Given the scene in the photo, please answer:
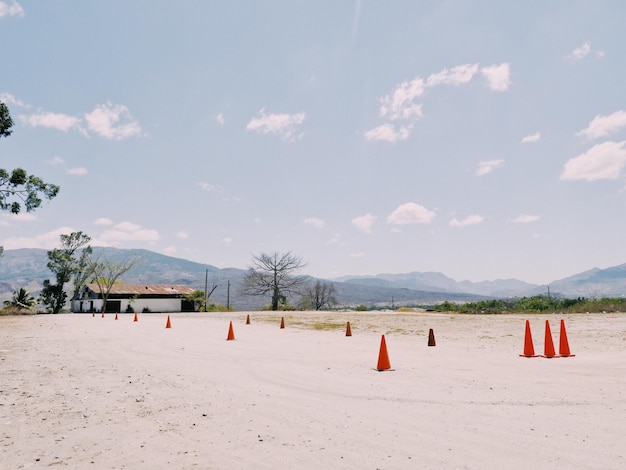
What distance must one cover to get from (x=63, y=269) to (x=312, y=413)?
255ft

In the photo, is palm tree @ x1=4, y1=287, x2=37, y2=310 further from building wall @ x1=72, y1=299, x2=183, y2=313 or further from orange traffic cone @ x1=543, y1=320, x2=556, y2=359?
orange traffic cone @ x1=543, y1=320, x2=556, y2=359

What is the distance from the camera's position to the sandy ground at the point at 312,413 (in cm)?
392

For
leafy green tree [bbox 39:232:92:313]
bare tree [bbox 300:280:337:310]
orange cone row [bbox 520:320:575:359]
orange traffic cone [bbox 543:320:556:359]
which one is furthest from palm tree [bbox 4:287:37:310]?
orange traffic cone [bbox 543:320:556:359]

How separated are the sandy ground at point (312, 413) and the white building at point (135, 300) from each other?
6196 cm

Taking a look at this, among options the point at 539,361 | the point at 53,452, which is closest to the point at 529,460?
the point at 53,452

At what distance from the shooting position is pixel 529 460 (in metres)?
3.78

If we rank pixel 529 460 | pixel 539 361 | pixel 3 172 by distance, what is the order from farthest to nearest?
pixel 3 172 < pixel 539 361 < pixel 529 460

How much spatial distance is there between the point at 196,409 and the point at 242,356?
5.40m

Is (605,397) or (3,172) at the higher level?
(3,172)

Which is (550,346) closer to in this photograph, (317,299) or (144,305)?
(144,305)

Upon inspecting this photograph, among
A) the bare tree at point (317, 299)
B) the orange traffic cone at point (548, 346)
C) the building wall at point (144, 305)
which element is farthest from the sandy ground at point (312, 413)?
the bare tree at point (317, 299)

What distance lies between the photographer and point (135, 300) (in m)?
67.4

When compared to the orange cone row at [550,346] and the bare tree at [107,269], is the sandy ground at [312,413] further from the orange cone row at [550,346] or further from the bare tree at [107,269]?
the bare tree at [107,269]

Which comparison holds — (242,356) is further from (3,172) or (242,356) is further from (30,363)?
(3,172)
